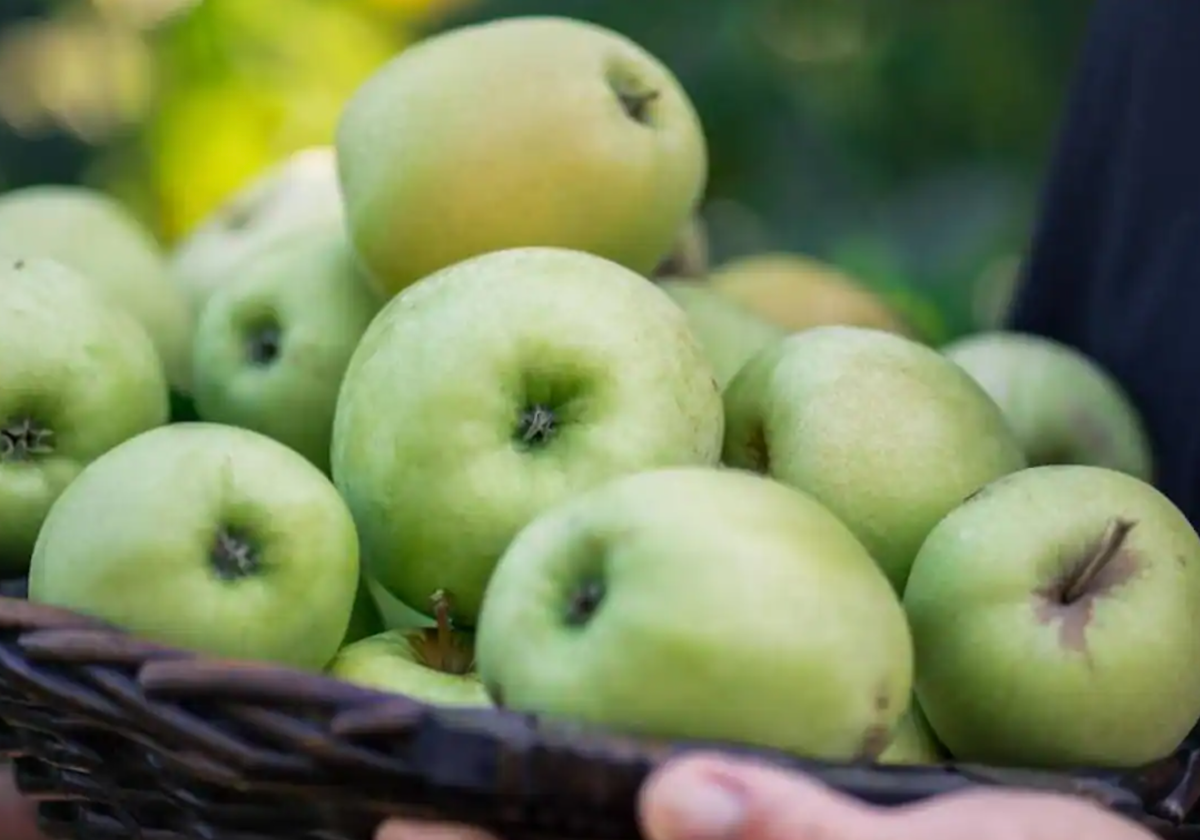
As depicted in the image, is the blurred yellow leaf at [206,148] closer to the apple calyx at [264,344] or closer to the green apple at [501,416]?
the apple calyx at [264,344]

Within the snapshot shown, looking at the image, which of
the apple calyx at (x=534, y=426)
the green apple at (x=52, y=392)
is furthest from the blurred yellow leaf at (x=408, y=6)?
the apple calyx at (x=534, y=426)

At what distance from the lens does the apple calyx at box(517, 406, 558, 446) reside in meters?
0.53

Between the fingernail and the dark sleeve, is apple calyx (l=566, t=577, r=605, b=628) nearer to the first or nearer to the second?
the fingernail

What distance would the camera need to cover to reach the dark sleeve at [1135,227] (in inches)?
30.4

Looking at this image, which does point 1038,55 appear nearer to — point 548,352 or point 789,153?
point 789,153

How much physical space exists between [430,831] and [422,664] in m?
0.13

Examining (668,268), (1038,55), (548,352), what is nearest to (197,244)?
(668,268)

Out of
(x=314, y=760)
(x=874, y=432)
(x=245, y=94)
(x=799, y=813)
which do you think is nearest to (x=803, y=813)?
(x=799, y=813)

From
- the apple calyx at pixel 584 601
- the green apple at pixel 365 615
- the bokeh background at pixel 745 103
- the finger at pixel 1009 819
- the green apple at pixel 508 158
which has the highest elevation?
the green apple at pixel 508 158

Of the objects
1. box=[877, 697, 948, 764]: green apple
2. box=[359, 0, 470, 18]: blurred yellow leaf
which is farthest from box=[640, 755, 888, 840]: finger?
box=[359, 0, 470, 18]: blurred yellow leaf

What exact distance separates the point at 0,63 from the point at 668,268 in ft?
3.11

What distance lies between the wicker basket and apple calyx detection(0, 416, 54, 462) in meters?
0.13

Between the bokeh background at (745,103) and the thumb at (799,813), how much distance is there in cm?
98

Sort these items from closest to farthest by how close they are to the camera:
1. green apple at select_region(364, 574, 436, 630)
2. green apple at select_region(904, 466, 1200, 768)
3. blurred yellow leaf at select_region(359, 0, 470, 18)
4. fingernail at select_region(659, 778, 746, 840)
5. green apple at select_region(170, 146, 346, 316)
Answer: fingernail at select_region(659, 778, 746, 840)
green apple at select_region(904, 466, 1200, 768)
green apple at select_region(364, 574, 436, 630)
green apple at select_region(170, 146, 346, 316)
blurred yellow leaf at select_region(359, 0, 470, 18)
